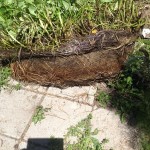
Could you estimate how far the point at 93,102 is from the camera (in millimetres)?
3619

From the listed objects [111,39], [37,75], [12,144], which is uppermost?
[111,39]

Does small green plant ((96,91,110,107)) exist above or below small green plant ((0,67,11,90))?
below

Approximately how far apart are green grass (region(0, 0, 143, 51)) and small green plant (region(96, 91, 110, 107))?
0.68 meters

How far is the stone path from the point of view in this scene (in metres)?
3.33

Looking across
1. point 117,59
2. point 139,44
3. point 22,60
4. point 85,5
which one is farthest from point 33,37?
point 139,44

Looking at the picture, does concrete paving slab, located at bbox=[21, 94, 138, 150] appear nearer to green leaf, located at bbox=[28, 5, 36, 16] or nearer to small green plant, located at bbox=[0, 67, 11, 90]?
small green plant, located at bbox=[0, 67, 11, 90]

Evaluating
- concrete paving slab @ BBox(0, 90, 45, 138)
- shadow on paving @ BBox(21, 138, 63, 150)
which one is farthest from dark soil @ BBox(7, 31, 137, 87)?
shadow on paving @ BBox(21, 138, 63, 150)

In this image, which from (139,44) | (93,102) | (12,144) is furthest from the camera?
(139,44)

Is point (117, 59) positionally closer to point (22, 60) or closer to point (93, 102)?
point (93, 102)

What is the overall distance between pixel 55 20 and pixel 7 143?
1.36 meters

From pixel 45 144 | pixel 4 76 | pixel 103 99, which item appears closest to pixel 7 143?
pixel 45 144

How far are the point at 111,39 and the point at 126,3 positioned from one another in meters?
0.58

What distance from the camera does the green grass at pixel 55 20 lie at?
11.5ft

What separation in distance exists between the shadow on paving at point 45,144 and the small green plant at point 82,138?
0.08 metres
